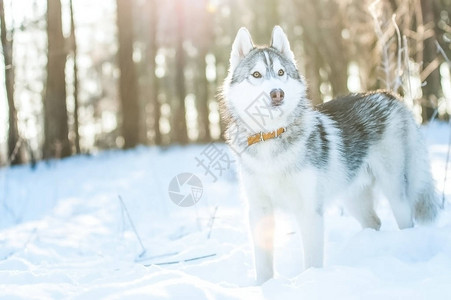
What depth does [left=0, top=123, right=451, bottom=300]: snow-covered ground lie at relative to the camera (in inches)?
106

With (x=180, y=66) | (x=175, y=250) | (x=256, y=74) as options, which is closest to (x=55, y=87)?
(x=180, y=66)

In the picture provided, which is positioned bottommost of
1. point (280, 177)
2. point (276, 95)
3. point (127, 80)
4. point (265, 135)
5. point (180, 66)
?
point (280, 177)

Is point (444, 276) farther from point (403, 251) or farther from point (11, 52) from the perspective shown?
point (11, 52)

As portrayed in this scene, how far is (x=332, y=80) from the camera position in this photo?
1703 centimetres

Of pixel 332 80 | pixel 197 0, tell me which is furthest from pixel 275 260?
pixel 197 0

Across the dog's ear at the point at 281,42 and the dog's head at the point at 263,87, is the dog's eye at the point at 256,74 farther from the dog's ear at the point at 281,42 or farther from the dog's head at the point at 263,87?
the dog's ear at the point at 281,42

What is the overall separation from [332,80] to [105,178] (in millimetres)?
10328

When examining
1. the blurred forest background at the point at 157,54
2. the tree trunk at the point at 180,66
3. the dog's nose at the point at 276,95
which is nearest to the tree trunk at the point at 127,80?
the blurred forest background at the point at 157,54

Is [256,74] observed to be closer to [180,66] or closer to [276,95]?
[276,95]

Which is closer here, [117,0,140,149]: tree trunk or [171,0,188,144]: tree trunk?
[117,0,140,149]: tree trunk

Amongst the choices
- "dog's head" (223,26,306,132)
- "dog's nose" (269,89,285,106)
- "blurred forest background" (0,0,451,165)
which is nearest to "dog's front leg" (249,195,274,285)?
"dog's head" (223,26,306,132)

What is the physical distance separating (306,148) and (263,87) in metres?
0.57

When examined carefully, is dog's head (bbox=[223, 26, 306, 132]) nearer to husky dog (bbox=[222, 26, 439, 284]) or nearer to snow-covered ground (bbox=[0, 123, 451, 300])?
husky dog (bbox=[222, 26, 439, 284])

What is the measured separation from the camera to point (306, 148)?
11.7 ft
